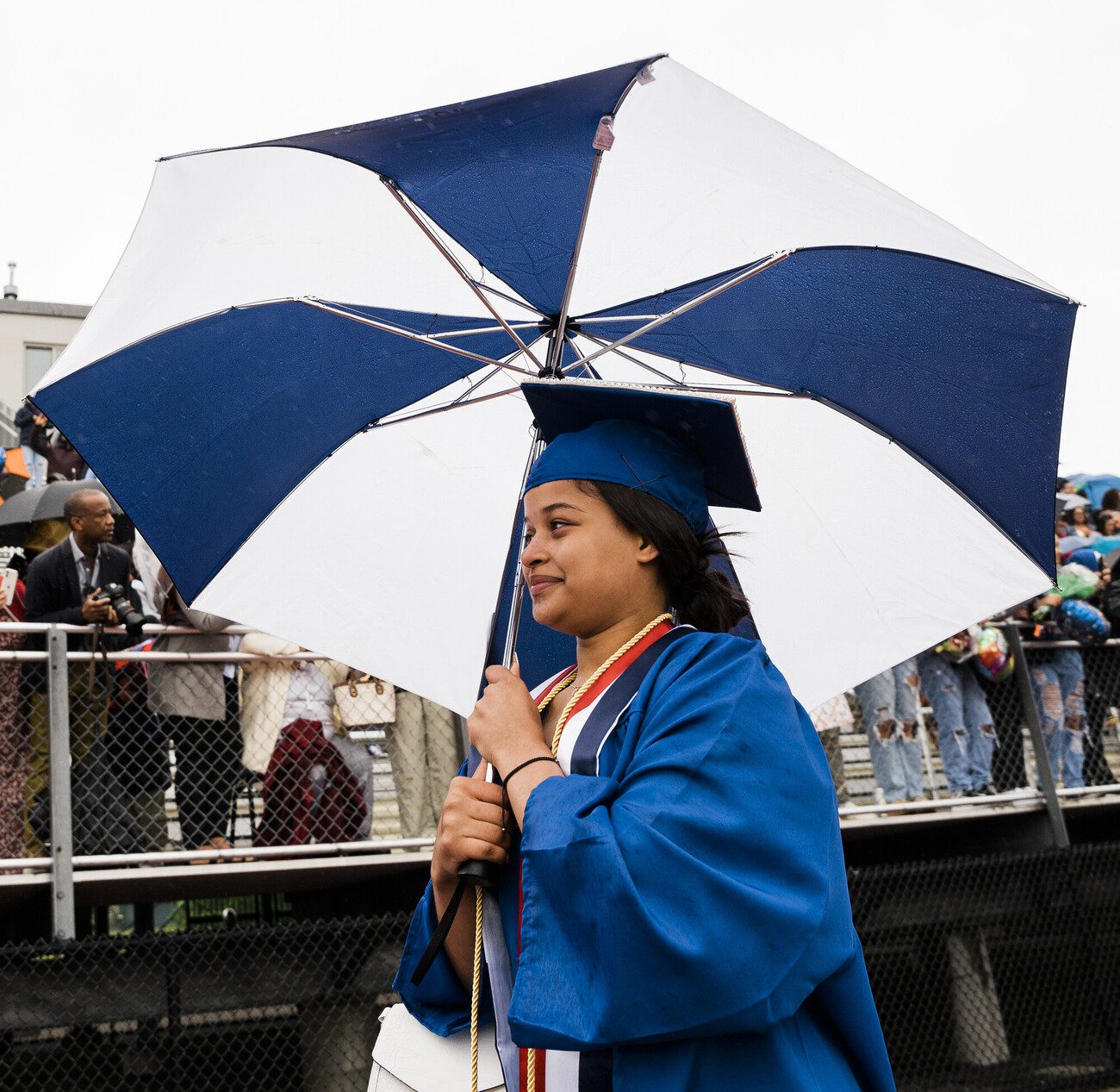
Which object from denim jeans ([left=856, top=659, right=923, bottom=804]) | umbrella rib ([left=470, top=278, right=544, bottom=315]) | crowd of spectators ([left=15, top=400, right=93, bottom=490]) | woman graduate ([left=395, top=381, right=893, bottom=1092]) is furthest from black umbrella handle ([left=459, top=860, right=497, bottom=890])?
crowd of spectators ([left=15, top=400, right=93, bottom=490])

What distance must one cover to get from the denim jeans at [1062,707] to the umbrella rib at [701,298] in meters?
6.39

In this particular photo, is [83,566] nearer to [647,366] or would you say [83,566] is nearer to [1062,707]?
[647,366]

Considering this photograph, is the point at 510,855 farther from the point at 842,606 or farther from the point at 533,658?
the point at 842,606

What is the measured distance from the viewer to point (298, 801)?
245 inches

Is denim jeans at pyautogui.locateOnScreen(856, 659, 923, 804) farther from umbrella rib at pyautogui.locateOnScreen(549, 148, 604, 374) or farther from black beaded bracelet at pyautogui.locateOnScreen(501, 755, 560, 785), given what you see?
black beaded bracelet at pyautogui.locateOnScreen(501, 755, 560, 785)

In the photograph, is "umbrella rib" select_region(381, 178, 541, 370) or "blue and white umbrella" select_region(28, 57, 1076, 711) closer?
"blue and white umbrella" select_region(28, 57, 1076, 711)

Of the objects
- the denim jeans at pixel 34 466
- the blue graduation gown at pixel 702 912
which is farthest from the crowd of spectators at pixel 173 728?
the blue graduation gown at pixel 702 912

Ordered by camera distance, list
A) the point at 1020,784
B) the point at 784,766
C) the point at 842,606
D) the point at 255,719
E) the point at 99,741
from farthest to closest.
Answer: the point at 1020,784 → the point at 255,719 → the point at 99,741 → the point at 842,606 → the point at 784,766

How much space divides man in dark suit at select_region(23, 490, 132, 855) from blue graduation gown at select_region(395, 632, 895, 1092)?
4.53m

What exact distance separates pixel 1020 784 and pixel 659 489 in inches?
280

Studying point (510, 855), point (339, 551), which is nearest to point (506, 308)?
point (339, 551)

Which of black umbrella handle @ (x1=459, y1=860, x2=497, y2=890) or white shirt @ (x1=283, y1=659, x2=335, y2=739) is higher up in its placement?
white shirt @ (x1=283, y1=659, x2=335, y2=739)

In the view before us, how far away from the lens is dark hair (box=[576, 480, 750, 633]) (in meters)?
2.34

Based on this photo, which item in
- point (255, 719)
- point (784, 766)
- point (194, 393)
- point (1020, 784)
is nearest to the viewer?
point (784, 766)
